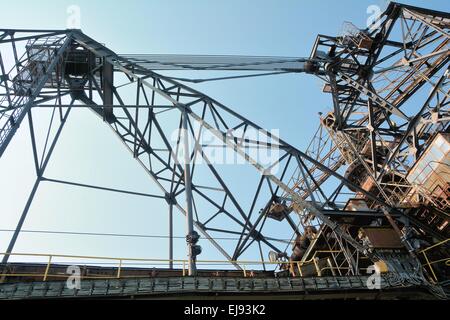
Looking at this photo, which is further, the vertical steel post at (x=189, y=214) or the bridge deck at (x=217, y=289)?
the vertical steel post at (x=189, y=214)

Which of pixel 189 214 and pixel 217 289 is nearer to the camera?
pixel 217 289

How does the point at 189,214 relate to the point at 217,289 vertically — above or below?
above

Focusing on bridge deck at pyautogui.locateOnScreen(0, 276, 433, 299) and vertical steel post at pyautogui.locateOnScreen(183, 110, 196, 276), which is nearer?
bridge deck at pyautogui.locateOnScreen(0, 276, 433, 299)

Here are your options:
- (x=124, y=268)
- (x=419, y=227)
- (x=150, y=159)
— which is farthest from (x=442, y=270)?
(x=150, y=159)

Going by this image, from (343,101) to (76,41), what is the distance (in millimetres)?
13218

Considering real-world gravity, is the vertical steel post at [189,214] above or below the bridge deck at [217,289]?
above

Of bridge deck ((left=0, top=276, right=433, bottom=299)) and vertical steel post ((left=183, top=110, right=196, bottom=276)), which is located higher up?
vertical steel post ((left=183, top=110, right=196, bottom=276))

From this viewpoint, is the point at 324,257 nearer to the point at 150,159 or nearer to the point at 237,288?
the point at 237,288
